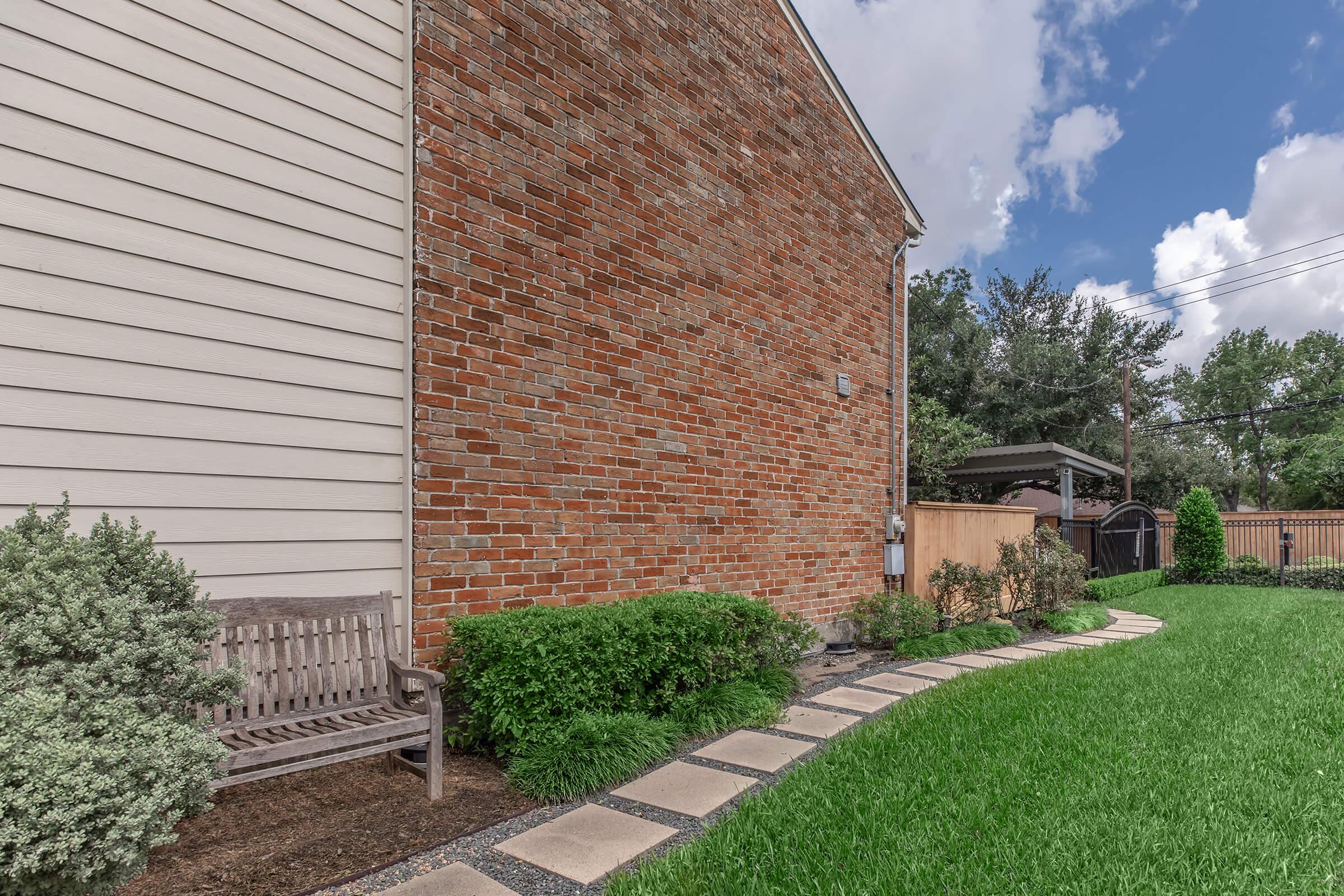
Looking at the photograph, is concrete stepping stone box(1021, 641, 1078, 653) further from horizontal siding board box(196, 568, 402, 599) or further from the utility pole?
the utility pole

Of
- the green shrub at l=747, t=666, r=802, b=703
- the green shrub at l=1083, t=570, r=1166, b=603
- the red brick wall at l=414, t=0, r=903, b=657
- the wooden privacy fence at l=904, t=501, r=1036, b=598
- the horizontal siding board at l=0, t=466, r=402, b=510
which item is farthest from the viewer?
the green shrub at l=1083, t=570, r=1166, b=603

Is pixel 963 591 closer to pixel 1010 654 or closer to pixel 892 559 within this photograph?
pixel 892 559

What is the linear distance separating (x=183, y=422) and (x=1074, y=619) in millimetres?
8675

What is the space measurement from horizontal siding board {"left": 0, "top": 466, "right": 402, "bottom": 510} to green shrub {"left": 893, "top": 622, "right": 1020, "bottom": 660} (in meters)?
4.74

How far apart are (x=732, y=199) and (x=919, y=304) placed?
2165cm

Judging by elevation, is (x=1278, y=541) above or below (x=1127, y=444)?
below

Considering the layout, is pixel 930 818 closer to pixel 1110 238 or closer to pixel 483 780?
pixel 483 780

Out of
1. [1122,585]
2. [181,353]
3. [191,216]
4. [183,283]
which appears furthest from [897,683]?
[1122,585]

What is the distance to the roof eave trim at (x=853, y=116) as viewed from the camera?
6918mm

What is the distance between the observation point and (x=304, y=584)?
3.46 m

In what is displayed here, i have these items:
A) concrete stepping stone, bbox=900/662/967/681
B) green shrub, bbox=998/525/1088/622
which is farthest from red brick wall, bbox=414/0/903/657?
green shrub, bbox=998/525/1088/622

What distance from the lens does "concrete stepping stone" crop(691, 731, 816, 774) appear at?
3.58 metres

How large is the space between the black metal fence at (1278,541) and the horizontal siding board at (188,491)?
55.0ft

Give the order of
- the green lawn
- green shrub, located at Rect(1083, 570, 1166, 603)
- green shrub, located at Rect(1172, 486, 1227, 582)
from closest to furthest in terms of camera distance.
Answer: the green lawn → green shrub, located at Rect(1083, 570, 1166, 603) → green shrub, located at Rect(1172, 486, 1227, 582)
